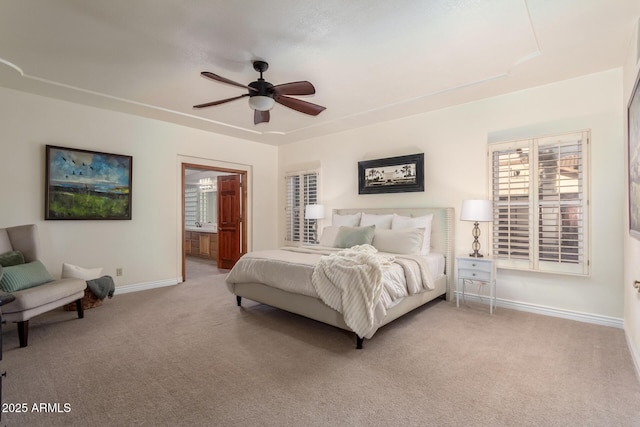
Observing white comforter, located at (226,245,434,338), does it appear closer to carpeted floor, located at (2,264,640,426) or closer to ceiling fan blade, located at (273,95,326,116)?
carpeted floor, located at (2,264,640,426)

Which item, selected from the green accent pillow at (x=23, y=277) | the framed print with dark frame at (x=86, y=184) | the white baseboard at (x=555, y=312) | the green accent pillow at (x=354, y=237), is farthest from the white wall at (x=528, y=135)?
the green accent pillow at (x=23, y=277)

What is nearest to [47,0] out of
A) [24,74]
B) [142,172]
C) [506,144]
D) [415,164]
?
[24,74]

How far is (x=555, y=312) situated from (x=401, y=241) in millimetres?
1815

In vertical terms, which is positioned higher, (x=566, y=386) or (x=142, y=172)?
(x=142, y=172)

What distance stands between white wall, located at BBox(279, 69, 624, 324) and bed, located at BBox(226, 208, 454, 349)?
21 cm

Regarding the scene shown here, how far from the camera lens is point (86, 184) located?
13.6ft

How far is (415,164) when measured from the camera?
14.8ft

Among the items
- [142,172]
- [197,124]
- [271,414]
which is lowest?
[271,414]

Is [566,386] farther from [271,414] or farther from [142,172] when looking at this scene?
[142,172]

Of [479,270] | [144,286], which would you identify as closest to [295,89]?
[479,270]

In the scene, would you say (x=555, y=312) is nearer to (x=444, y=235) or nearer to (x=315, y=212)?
(x=444, y=235)

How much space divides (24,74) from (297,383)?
406cm

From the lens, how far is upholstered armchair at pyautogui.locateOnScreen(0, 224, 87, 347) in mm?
2652

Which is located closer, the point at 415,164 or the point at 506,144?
the point at 506,144
